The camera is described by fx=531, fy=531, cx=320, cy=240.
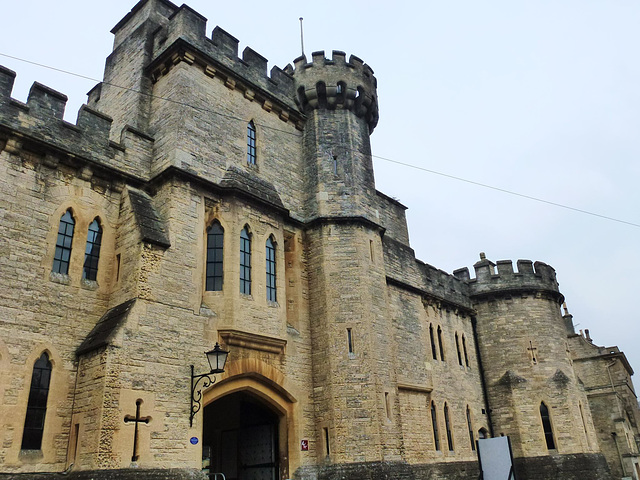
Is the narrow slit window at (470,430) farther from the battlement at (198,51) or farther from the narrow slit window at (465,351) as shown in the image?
the battlement at (198,51)

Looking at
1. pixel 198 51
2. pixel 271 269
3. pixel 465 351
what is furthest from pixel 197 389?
pixel 465 351

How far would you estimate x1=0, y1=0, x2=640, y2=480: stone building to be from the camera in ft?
32.3

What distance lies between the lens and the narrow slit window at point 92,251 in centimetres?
1109

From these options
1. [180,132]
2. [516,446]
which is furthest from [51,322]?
[516,446]

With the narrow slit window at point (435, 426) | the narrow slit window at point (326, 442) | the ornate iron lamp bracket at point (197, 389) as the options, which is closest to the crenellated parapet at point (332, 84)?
the ornate iron lamp bracket at point (197, 389)

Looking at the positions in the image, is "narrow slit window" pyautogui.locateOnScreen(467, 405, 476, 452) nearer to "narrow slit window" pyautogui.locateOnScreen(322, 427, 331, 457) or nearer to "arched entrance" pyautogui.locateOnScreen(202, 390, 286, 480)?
"narrow slit window" pyautogui.locateOnScreen(322, 427, 331, 457)

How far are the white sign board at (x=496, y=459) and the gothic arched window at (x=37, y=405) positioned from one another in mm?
8788

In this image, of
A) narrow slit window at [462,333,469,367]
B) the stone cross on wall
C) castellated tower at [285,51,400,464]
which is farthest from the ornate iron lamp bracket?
narrow slit window at [462,333,469,367]

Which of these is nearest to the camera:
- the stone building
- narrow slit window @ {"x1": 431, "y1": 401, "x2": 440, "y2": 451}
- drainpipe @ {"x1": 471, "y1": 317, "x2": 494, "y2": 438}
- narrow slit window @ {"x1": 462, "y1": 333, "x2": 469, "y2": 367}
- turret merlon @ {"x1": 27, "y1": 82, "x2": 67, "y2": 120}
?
the stone building

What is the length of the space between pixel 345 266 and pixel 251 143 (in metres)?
4.40

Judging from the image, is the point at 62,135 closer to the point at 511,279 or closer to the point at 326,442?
the point at 326,442

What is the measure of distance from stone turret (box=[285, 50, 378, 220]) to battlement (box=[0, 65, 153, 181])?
5331 millimetres

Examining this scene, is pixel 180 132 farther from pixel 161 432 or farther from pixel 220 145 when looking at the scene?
pixel 161 432

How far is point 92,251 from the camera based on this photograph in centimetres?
1130
